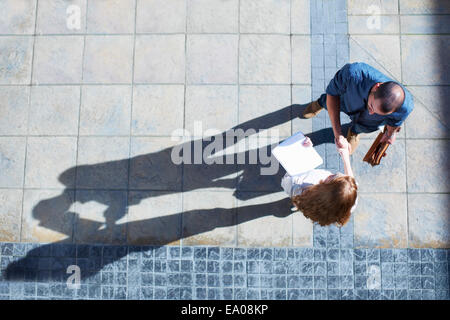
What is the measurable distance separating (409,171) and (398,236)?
0.86 m

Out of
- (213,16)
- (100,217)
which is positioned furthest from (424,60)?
(100,217)

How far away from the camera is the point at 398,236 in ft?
14.3

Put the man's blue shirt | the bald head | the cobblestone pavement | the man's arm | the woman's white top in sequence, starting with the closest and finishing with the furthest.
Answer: the bald head → the man's blue shirt → the woman's white top → the man's arm → the cobblestone pavement

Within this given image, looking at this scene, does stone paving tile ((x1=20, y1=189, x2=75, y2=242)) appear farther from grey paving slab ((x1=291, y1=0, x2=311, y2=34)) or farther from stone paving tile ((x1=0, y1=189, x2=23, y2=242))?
grey paving slab ((x1=291, y1=0, x2=311, y2=34))

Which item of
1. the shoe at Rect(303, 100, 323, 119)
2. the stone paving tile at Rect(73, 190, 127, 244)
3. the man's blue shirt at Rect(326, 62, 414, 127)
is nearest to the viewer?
the man's blue shirt at Rect(326, 62, 414, 127)

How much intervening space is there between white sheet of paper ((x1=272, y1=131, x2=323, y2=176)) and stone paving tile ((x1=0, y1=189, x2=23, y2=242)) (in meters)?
3.52

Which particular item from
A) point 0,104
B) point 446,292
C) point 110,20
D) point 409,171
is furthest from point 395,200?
point 0,104

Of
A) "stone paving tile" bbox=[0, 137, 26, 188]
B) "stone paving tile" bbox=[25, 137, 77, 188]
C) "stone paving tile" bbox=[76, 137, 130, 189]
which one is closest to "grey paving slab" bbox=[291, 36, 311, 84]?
"stone paving tile" bbox=[76, 137, 130, 189]

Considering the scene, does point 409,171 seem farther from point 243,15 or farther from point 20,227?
point 20,227

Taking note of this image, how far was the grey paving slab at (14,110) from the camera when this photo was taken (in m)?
4.65

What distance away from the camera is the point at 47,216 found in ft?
14.8

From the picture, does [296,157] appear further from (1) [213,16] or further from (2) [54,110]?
(2) [54,110]

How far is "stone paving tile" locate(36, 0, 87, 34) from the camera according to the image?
481 cm

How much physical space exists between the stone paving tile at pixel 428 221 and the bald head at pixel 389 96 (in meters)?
2.06
